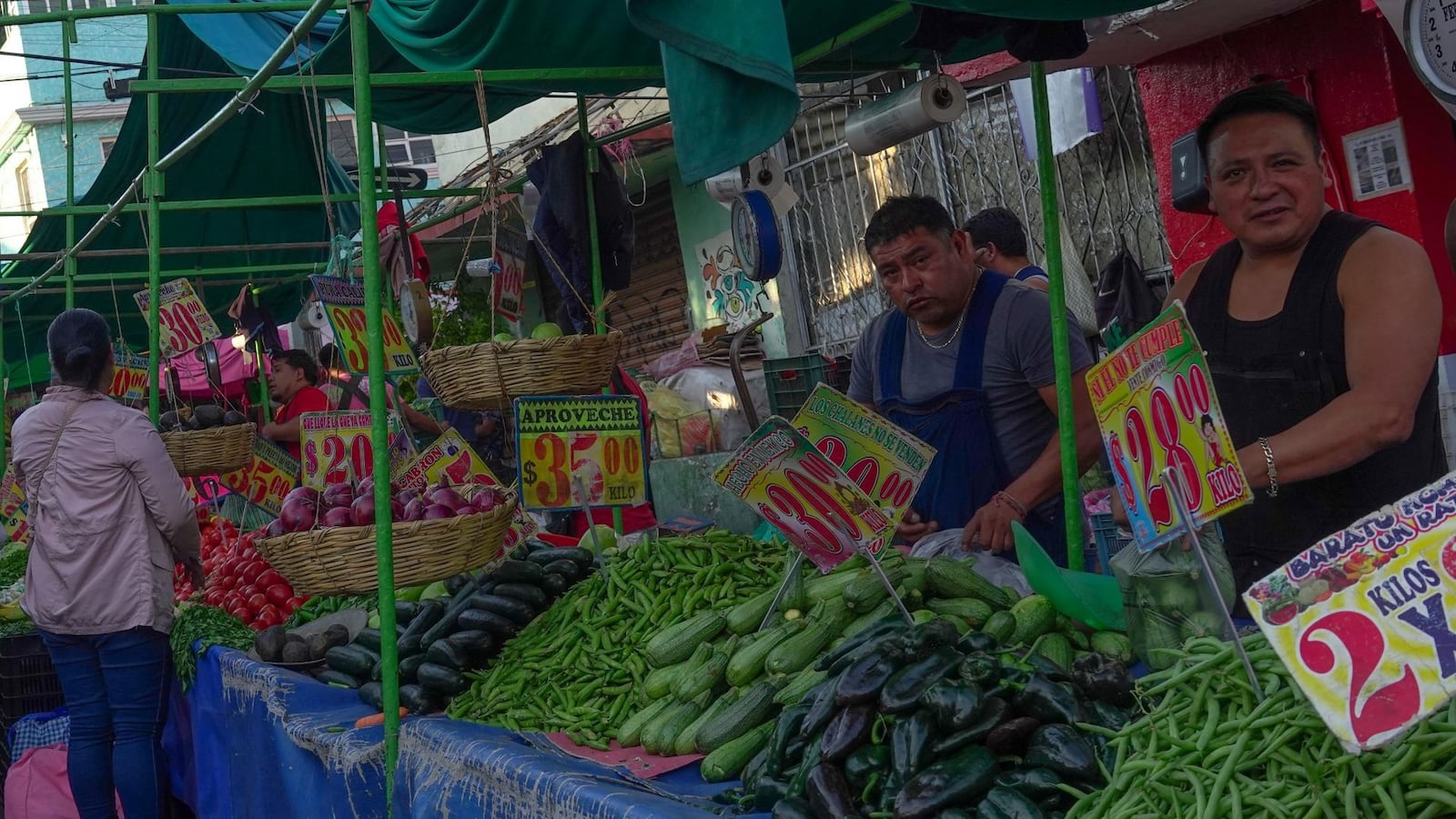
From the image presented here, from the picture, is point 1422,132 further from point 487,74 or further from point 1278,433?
point 487,74

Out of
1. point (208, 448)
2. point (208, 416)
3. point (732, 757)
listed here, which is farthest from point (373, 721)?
point (208, 416)

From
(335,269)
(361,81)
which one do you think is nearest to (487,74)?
(361,81)

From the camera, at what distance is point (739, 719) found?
10.00 feet

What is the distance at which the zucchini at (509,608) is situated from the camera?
Answer: 4.41m

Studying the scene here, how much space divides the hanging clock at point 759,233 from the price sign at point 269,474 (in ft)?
9.59

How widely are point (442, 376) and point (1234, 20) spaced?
451cm

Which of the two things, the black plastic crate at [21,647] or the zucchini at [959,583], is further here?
the black plastic crate at [21,647]

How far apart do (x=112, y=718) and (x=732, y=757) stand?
3888mm

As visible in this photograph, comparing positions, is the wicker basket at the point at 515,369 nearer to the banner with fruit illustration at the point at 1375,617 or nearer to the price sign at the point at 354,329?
the price sign at the point at 354,329

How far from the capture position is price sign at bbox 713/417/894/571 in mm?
3018

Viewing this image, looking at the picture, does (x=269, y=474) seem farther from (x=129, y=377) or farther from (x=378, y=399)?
→ (x=378, y=399)

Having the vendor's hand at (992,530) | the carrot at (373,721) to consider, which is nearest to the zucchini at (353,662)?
the carrot at (373,721)

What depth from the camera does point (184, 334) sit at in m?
7.68

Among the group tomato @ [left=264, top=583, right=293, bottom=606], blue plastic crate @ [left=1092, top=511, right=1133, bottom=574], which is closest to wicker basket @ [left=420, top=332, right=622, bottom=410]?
blue plastic crate @ [left=1092, top=511, right=1133, bottom=574]
